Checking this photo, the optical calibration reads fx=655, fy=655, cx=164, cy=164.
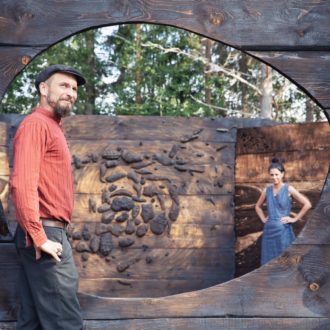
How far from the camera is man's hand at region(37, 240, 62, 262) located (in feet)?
7.89

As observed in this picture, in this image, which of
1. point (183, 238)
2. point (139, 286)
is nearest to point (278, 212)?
point (183, 238)

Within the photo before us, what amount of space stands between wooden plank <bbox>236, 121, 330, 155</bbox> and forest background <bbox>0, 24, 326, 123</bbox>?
5.54 m

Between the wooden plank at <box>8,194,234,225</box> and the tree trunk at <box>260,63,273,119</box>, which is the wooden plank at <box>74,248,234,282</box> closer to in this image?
the wooden plank at <box>8,194,234,225</box>

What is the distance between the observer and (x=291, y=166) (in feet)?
20.8

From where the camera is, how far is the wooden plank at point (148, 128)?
6.48 meters

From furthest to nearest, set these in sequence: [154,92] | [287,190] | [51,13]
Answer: [154,92] < [287,190] < [51,13]

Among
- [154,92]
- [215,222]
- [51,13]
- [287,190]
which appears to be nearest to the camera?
[51,13]

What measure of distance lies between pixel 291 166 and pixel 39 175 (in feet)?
13.8

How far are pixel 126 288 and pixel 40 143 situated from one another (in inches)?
161

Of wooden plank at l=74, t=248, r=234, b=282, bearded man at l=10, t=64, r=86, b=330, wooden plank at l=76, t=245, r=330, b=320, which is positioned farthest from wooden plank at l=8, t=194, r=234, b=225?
bearded man at l=10, t=64, r=86, b=330

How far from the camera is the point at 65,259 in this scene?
2512 millimetres

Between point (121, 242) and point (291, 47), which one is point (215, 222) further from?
point (291, 47)

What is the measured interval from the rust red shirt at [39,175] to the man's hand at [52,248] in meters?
0.02

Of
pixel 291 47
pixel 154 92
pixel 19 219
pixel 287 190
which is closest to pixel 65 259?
pixel 19 219
